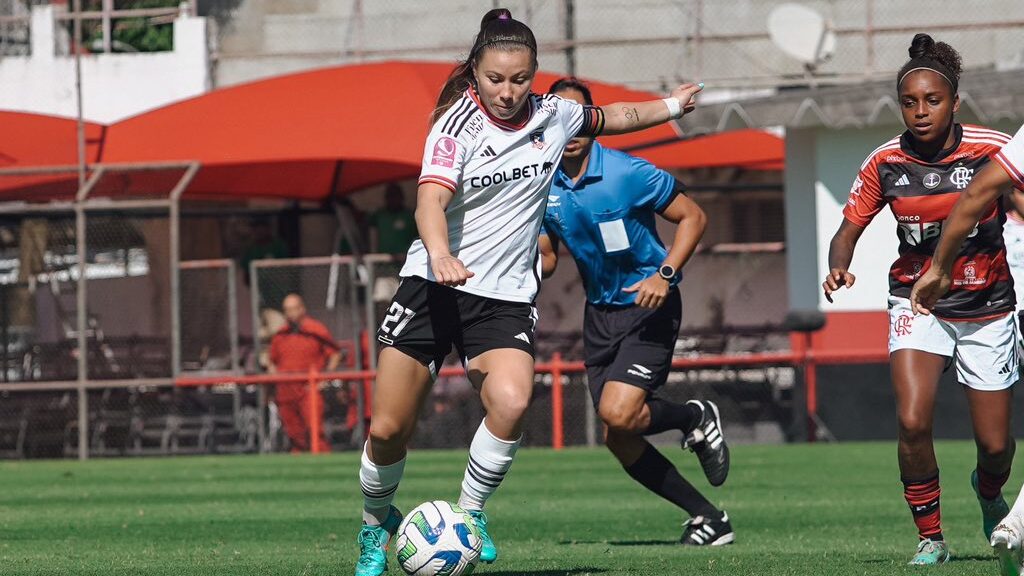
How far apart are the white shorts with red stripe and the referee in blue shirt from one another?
1.51m

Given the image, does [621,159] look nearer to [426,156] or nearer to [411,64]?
[426,156]

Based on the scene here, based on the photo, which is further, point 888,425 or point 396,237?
point 396,237

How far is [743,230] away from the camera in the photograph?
73.2 feet

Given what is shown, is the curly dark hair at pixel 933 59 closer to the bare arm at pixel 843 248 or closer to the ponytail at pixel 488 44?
the bare arm at pixel 843 248

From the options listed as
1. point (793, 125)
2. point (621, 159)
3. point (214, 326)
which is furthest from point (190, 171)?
point (621, 159)

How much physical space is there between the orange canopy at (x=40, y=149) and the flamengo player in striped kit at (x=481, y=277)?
13506 mm

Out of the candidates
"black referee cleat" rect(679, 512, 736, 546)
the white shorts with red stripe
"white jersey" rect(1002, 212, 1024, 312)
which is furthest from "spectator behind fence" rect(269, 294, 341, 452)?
the white shorts with red stripe

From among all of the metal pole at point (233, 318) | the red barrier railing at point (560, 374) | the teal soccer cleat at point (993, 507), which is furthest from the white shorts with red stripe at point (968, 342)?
Answer: the metal pole at point (233, 318)

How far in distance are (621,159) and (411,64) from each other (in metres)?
11.6

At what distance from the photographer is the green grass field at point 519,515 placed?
7.17 metres

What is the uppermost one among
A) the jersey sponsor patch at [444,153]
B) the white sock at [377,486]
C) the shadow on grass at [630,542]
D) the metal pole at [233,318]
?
the jersey sponsor patch at [444,153]

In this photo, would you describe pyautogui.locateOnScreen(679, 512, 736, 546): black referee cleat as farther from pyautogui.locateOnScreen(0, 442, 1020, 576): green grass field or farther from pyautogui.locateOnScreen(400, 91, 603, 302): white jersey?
pyautogui.locateOnScreen(400, 91, 603, 302): white jersey

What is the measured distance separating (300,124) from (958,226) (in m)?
14.1

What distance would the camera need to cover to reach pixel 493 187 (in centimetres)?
625
